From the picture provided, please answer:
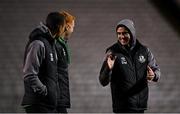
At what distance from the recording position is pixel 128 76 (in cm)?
204

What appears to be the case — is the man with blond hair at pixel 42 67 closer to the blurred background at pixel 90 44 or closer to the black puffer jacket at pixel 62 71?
the black puffer jacket at pixel 62 71

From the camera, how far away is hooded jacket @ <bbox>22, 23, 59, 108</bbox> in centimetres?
181

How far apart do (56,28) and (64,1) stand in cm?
203

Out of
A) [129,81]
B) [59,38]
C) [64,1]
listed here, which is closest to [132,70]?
[129,81]

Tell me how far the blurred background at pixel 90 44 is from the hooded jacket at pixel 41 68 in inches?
70.7

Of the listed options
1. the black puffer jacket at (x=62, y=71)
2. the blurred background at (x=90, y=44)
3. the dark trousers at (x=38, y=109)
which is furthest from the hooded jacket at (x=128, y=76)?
the blurred background at (x=90, y=44)

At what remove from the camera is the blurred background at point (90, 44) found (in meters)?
3.68

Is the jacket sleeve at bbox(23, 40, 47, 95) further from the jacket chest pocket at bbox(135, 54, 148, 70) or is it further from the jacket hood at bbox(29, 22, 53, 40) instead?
the jacket chest pocket at bbox(135, 54, 148, 70)

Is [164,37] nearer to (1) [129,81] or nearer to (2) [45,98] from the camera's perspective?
(1) [129,81]

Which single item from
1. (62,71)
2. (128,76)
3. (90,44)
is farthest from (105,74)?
(90,44)

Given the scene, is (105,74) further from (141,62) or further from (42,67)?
(42,67)

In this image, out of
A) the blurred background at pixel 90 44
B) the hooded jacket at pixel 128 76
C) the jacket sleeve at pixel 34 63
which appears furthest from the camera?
the blurred background at pixel 90 44

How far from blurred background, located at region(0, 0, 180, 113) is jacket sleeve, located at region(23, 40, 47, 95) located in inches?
72.1

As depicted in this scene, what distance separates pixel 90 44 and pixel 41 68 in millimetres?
2130
